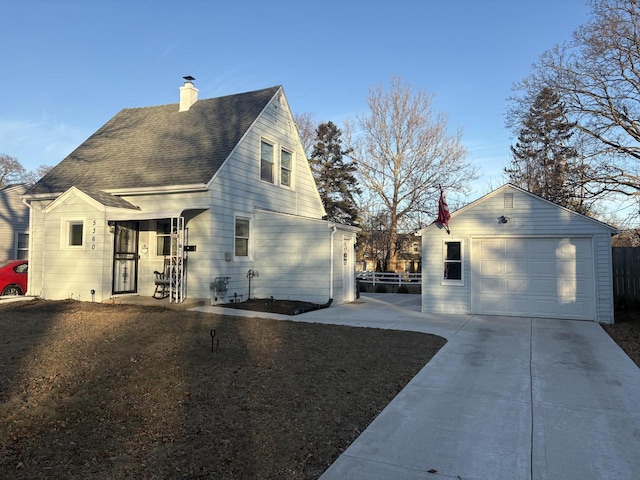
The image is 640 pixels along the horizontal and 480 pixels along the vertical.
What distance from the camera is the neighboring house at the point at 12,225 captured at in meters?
21.0

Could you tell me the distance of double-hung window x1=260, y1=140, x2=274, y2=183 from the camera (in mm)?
15453

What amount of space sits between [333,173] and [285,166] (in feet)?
51.7

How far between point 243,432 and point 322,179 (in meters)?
29.4

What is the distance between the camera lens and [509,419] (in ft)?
14.9

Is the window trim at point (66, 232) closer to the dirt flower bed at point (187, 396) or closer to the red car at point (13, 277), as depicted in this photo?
the red car at point (13, 277)

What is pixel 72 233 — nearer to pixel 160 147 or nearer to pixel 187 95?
pixel 160 147

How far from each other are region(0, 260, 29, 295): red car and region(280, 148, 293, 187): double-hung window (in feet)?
30.3

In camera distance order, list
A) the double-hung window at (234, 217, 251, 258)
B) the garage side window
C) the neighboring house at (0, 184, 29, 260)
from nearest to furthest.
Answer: the garage side window
the double-hung window at (234, 217, 251, 258)
the neighboring house at (0, 184, 29, 260)

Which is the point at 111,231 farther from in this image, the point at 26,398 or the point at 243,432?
the point at 243,432

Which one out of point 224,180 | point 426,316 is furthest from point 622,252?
point 224,180

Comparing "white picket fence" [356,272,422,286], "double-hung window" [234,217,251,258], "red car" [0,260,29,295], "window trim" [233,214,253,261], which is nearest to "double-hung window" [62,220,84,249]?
"red car" [0,260,29,295]

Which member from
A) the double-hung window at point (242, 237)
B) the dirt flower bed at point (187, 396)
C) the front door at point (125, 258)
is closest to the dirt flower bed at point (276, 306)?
the double-hung window at point (242, 237)

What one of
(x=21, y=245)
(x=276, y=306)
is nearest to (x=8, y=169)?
(x=21, y=245)

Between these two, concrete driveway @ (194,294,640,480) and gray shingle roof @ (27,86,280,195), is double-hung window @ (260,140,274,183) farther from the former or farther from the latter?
concrete driveway @ (194,294,640,480)
